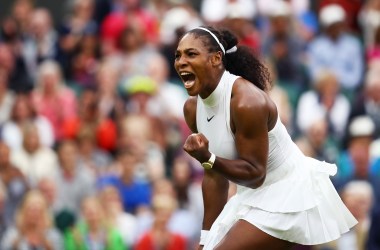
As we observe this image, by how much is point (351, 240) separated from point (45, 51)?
→ 5.33 m

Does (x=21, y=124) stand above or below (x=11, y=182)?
above

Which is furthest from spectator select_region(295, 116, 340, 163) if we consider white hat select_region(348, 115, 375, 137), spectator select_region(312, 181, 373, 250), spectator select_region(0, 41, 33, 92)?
spectator select_region(0, 41, 33, 92)

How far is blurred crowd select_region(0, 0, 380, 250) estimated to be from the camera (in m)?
10.9

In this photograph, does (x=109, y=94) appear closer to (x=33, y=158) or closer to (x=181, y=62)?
(x=33, y=158)

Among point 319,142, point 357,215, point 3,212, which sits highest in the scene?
point 319,142

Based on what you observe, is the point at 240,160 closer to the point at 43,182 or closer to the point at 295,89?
the point at 43,182

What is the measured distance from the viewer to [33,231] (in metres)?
10.6

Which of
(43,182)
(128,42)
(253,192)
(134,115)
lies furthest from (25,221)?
(253,192)

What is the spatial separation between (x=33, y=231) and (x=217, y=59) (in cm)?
438

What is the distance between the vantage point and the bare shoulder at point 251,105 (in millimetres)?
6543

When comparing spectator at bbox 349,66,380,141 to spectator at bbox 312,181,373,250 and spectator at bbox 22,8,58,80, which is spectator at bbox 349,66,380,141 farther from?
spectator at bbox 22,8,58,80

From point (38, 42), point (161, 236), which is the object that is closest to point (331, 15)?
point (38, 42)

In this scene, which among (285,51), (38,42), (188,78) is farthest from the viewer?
(38,42)

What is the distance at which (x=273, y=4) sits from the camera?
14.2 metres
